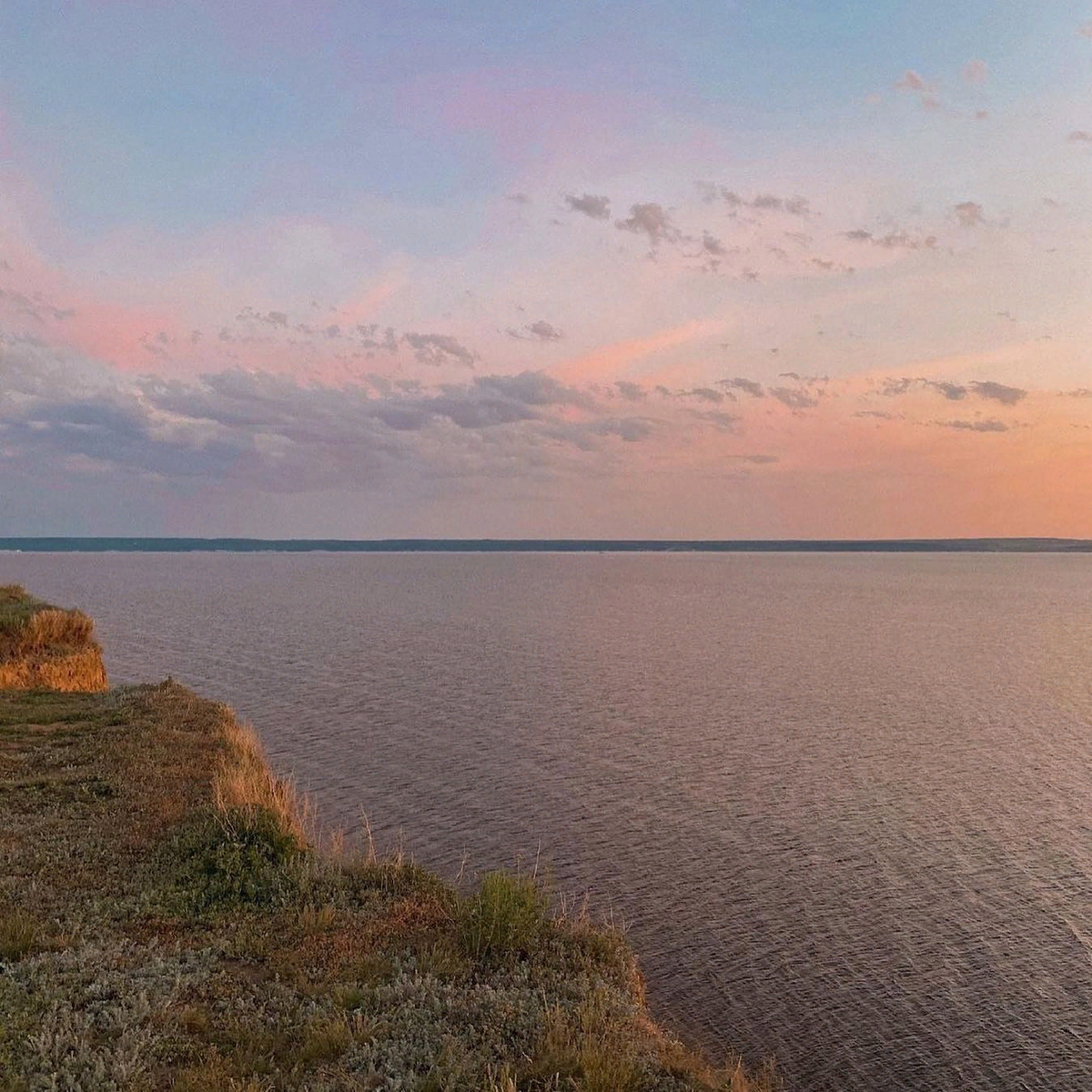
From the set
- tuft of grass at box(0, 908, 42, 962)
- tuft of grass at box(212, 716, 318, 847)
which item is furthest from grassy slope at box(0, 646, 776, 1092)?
tuft of grass at box(212, 716, 318, 847)

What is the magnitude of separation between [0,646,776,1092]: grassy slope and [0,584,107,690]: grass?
18.4 metres

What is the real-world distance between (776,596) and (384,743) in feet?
330

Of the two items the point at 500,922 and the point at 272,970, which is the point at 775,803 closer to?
the point at 500,922

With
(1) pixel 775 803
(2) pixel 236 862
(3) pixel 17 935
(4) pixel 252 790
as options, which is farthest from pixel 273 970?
(1) pixel 775 803

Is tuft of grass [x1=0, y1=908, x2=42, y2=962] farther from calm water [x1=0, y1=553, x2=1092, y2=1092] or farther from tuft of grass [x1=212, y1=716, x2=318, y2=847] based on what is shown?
calm water [x1=0, y1=553, x2=1092, y2=1092]

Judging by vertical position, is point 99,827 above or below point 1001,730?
above

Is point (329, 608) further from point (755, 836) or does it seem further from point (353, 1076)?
point (353, 1076)

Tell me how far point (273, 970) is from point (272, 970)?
0.9 inches

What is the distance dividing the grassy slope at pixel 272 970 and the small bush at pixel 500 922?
0.11 feet

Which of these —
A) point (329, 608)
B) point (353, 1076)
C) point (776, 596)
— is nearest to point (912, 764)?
point (353, 1076)

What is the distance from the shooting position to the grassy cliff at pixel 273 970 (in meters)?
8.47

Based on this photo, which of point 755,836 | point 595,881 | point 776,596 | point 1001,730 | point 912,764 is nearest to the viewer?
point 595,881

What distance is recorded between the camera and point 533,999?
33.5 feet

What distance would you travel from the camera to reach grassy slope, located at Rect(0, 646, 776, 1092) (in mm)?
8484
